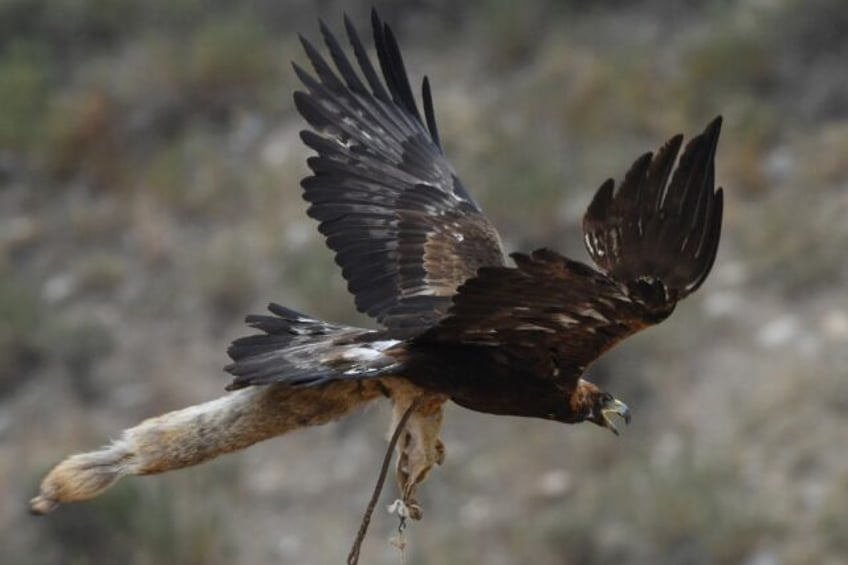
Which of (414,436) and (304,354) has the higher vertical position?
(304,354)

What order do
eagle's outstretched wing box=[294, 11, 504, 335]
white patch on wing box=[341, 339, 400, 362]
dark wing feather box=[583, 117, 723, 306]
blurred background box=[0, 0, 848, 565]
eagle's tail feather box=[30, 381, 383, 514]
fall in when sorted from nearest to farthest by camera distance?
dark wing feather box=[583, 117, 723, 306]
eagle's tail feather box=[30, 381, 383, 514]
white patch on wing box=[341, 339, 400, 362]
eagle's outstretched wing box=[294, 11, 504, 335]
blurred background box=[0, 0, 848, 565]

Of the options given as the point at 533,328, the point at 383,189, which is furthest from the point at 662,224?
the point at 383,189

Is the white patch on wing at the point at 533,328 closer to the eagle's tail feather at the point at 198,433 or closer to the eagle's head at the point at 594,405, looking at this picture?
the eagle's head at the point at 594,405

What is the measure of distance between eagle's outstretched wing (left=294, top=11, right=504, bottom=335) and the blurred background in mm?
3576

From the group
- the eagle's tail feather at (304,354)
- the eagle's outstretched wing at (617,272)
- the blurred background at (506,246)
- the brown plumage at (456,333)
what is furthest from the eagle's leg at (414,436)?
the blurred background at (506,246)

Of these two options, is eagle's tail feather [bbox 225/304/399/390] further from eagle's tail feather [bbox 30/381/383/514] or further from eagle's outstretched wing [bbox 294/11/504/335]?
eagle's outstretched wing [bbox 294/11/504/335]

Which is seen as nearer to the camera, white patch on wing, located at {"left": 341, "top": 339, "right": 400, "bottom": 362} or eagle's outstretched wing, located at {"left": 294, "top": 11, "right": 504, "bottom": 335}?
white patch on wing, located at {"left": 341, "top": 339, "right": 400, "bottom": 362}

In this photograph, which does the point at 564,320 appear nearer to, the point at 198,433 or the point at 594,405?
the point at 594,405

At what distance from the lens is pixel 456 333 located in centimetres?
427

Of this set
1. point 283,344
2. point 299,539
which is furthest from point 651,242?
point 299,539

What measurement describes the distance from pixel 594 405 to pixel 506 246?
723 cm

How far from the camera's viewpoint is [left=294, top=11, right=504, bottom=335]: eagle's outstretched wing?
16.7 feet

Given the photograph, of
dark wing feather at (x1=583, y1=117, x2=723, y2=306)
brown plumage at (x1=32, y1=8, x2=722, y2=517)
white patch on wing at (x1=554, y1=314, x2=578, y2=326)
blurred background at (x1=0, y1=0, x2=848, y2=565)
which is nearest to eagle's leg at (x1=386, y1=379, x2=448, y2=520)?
brown plumage at (x1=32, y1=8, x2=722, y2=517)

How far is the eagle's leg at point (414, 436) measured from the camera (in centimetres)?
446
